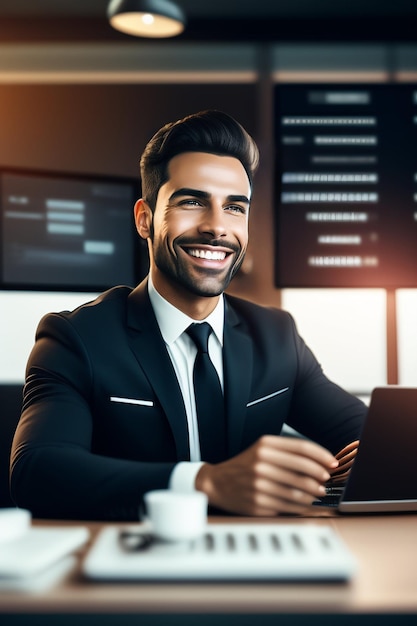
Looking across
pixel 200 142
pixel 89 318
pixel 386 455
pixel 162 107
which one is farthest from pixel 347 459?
pixel 162 107

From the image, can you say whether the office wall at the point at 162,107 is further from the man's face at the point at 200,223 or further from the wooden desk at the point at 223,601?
the wooden desk at the point at 223,601

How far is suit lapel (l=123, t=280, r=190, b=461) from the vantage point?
1761 mm

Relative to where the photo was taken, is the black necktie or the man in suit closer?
the man in suit

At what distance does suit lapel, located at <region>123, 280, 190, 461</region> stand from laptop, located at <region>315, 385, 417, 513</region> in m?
0.57

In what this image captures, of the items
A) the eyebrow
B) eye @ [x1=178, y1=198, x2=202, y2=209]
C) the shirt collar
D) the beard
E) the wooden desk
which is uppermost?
the eyebrow

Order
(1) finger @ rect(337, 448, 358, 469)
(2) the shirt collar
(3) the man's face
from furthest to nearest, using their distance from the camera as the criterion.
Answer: (3) the man's face → (2) the shirt collar → (1) finger @ rect(337, 448, 358, 469)

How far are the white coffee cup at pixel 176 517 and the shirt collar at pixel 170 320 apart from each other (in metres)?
0.96

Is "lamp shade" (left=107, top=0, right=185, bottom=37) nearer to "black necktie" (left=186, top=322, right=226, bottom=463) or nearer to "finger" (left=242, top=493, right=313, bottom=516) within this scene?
"black necktie" (left=186, top=322, right=226, bottom=463)

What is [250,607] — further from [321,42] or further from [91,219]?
[321,42]

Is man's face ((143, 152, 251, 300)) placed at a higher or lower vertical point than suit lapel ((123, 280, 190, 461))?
higher

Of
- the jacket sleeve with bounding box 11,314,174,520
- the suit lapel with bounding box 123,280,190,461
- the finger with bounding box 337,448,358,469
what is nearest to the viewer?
the jacket sleeve with bounding box 11,314,174,520

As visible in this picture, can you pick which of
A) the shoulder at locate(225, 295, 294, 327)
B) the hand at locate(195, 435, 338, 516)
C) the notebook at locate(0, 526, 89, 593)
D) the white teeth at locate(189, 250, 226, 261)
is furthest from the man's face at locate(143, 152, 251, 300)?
the notebook at locate(0, 526, 89, 593)

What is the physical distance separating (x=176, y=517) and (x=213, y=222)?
3.92ft

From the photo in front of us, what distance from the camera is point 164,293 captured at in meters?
2.01
